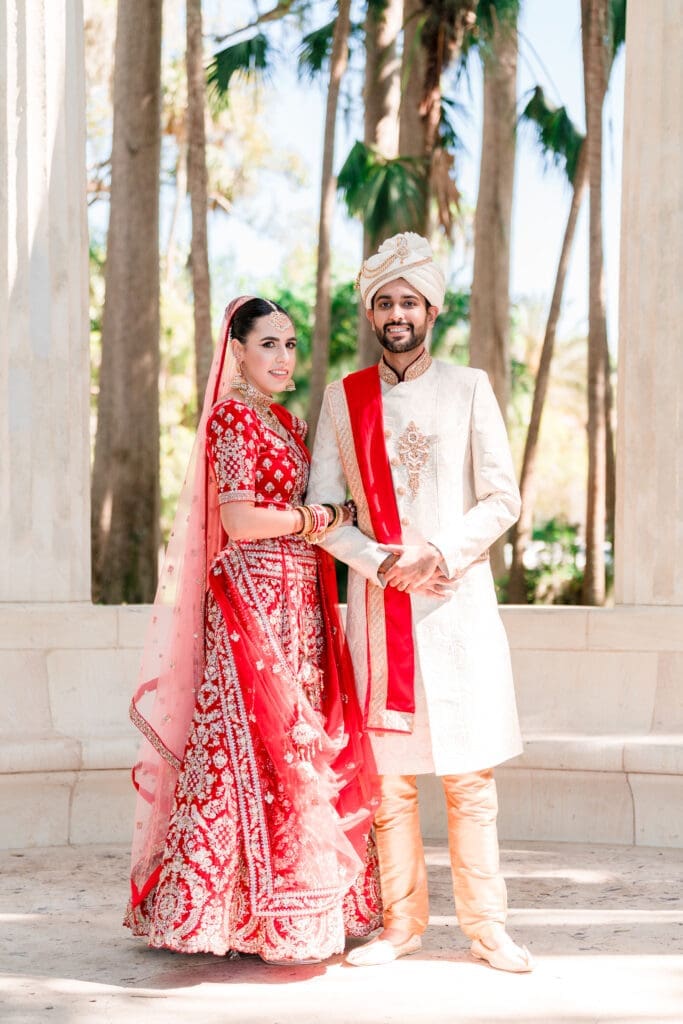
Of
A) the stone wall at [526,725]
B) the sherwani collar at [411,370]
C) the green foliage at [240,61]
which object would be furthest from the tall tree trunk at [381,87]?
the sherwani collar at [411,370]

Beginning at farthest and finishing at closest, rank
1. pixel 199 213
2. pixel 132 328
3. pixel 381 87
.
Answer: pixel 381 87 < pixel 132 328 < pixel 199 213

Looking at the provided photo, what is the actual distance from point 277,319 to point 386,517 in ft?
2.20

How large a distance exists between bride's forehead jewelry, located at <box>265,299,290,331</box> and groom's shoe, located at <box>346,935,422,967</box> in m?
1.80

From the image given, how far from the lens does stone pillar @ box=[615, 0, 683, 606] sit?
5625 mm

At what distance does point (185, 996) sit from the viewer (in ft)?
11.5

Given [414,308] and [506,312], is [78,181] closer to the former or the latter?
[414,308]

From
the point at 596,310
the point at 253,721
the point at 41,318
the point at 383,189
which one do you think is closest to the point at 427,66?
the point at 383,189

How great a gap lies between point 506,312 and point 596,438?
58.9 inches

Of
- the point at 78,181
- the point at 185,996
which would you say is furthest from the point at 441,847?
the point at 78,181

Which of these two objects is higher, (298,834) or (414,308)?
(414,308)

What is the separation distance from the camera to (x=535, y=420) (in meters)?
14.0

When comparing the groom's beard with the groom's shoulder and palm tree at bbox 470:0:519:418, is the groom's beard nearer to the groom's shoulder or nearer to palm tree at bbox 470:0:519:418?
the groom's shoulder

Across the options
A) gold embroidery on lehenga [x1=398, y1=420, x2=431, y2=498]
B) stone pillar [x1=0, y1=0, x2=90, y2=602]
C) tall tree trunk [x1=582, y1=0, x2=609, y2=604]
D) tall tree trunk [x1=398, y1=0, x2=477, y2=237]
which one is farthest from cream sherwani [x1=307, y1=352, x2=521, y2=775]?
tall tree trunk [x1=582, y1=0, x2=609, y2=604]

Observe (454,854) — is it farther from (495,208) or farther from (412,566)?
(495,208)
